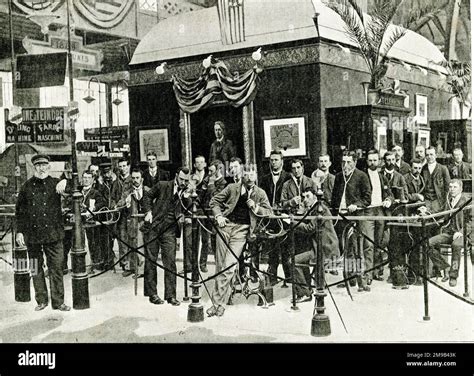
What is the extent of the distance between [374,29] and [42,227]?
3937mm

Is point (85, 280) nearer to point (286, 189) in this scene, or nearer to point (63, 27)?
point (286, 189)

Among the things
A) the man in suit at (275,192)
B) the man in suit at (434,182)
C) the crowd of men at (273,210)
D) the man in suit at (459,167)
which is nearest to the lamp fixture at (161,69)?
the crowd of men at (273,210)

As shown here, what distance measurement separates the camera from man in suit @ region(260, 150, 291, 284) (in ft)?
19.1

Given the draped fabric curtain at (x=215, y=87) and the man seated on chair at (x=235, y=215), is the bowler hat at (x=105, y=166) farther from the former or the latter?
the man seated on chair at (x=235, y=215)

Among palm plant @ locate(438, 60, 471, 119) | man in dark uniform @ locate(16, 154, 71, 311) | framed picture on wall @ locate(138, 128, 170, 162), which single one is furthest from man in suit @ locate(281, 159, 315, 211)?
man in dark uniform @ locate(16, 154, 71, 311)

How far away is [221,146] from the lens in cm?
690

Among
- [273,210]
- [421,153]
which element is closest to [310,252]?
[273,210]

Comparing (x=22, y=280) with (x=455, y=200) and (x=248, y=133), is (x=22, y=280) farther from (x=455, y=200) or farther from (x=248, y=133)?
(x=455, y=200)

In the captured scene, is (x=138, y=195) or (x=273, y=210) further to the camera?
(x=138, y=195)

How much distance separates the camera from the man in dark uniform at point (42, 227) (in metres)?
5.70

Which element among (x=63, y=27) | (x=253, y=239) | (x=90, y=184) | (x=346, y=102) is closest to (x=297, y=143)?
(x=346, y=102)

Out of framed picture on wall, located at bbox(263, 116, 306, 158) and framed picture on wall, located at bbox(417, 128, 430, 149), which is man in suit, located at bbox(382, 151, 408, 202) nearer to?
framed picture on wall, located at bbox(417, 128, 430, 149)

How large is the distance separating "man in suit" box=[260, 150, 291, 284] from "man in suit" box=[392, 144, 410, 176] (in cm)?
125
